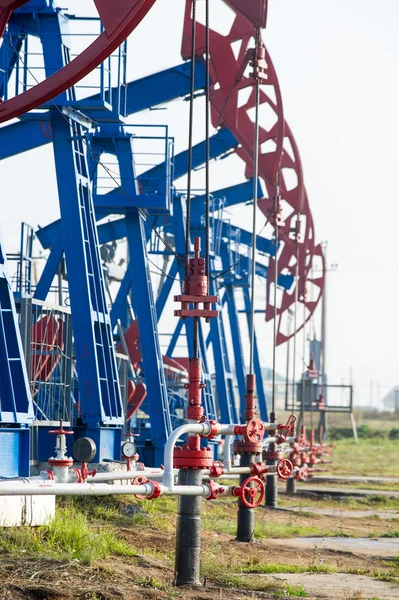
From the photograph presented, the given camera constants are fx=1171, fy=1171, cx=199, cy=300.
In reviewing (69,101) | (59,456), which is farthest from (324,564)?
(69,101)

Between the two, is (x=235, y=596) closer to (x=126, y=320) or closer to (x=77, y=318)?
(x=77, y=318)

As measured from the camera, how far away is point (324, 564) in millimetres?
10000

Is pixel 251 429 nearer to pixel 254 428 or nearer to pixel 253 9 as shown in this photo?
pixel 254 428

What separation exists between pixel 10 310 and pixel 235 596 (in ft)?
13.6

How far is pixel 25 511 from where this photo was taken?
9062 mm

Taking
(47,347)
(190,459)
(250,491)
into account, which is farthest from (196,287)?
(47,347)

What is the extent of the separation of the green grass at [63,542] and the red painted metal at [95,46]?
2.95 m

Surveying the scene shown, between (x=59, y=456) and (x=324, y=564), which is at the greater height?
(x=59, y=456)

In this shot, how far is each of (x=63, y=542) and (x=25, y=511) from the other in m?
0.61

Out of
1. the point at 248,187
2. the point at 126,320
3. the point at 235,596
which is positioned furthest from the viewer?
the point at 126,320

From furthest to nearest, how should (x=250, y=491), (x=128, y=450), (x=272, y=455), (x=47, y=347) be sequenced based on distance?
(x=47, y=347)
(x=272, y=455)
(x=128, y=450)
(x=250, y=491)

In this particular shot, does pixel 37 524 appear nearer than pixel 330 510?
Yes

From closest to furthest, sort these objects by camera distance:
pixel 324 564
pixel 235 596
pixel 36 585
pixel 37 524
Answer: pixel 36 585 → pixel 235 596 → pixel 37 524 → pixel 324 564

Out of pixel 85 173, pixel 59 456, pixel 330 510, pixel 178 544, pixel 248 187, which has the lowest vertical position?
pixel 330 510
